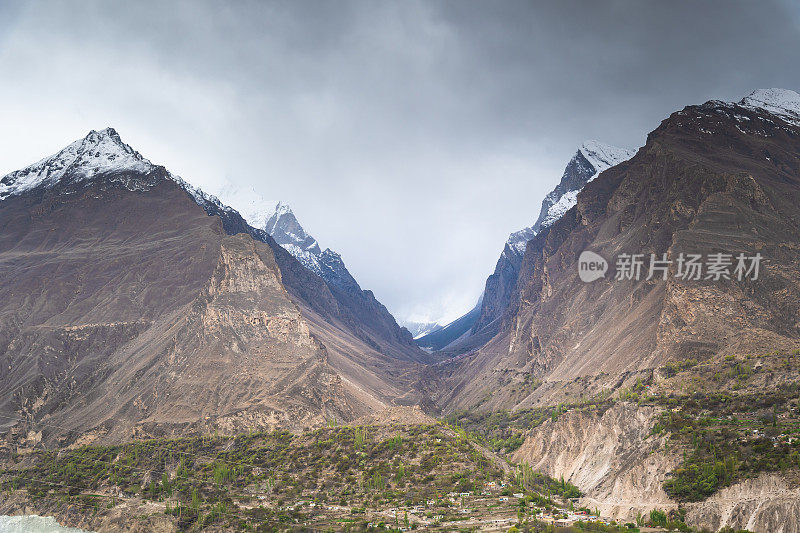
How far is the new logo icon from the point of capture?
569 ft

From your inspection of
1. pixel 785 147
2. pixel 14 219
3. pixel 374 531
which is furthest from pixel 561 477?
pixel 14 219

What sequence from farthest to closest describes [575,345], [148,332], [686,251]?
[575,345], [148,332], [686,251]

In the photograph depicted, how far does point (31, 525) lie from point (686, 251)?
13229 centimetres

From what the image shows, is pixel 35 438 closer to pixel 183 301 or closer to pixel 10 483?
pixel 10 483

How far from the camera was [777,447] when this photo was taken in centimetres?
5884

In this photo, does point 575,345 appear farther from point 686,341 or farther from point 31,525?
point 31,525

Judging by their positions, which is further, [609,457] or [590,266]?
[590,266]

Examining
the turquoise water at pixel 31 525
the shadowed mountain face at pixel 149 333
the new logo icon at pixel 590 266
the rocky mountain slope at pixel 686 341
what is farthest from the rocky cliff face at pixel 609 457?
the turquoise water at pixel 31 525

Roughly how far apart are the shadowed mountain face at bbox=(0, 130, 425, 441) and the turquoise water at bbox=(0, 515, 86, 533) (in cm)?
2610

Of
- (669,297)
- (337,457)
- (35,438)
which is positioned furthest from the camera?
(35,438)

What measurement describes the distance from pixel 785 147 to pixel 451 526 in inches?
6044

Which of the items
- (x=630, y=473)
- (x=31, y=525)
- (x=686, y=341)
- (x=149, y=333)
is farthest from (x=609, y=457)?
(x=149, y=333)

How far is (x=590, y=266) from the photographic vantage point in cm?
18250

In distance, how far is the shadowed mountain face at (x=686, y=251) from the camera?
360ft
